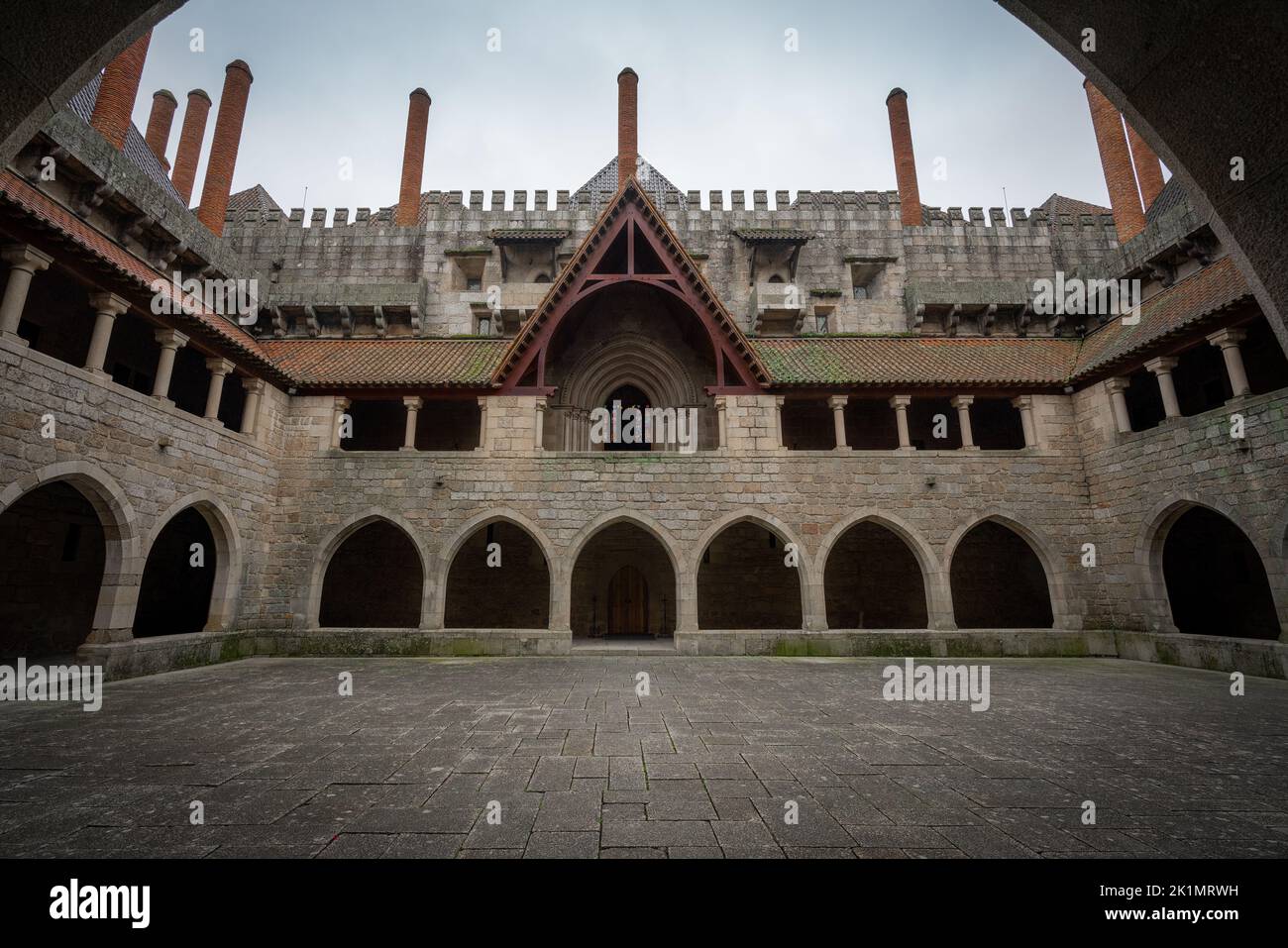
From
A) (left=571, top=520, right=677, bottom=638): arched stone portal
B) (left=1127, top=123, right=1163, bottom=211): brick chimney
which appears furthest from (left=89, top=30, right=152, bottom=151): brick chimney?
(left=1127, top=123, right=1163, bottom=211): brick chimney

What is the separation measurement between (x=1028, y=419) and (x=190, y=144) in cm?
3018

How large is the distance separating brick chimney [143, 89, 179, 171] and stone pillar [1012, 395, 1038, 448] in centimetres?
3335

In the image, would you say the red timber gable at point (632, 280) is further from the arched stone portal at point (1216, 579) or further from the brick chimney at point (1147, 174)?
the brick chimney at point (1147, 174)

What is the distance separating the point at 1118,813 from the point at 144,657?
41.4 ft

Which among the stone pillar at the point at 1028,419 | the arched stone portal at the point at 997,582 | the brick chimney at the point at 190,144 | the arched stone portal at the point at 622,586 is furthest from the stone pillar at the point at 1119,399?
the brick chimney at the point at 190,144

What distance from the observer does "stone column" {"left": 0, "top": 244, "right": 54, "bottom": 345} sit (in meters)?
7.19

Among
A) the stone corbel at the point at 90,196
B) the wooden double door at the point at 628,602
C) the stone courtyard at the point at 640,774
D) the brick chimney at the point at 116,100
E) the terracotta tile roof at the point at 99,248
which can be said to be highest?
the brick chimney at the point at 116,100

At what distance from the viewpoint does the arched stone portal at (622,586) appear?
15031mm

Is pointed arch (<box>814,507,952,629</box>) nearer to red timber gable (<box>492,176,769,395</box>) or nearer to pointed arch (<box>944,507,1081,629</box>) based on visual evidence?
pointed arch (<box>944,507,1081,629</box>)

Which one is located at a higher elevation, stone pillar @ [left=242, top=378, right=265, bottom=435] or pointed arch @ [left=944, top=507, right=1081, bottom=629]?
stone pillar @ [left=242, top=378, right=265, bottom=435]

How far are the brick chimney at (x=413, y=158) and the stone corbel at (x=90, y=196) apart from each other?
9487mm

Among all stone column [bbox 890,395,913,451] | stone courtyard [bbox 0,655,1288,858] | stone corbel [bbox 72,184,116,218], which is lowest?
stone courtyard [bbox 0,655,1288,858]
